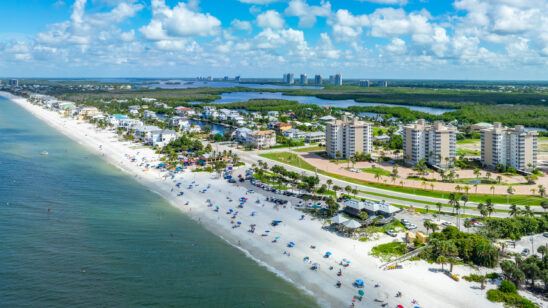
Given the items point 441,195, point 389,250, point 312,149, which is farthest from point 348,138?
point 389,250

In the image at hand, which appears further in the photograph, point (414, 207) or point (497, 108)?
point (497, 108)

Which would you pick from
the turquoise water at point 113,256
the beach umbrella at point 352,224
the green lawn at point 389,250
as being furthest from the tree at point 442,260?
the turquoise water at point 113,256

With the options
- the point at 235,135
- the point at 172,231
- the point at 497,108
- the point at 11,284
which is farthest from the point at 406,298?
the point at 497,108

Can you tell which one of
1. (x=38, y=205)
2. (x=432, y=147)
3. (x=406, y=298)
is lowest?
(x=406, y=298)

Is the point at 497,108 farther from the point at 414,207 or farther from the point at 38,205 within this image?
the point at 38,205

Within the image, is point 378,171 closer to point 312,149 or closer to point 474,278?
point 312,149

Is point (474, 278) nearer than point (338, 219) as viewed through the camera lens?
Yes
